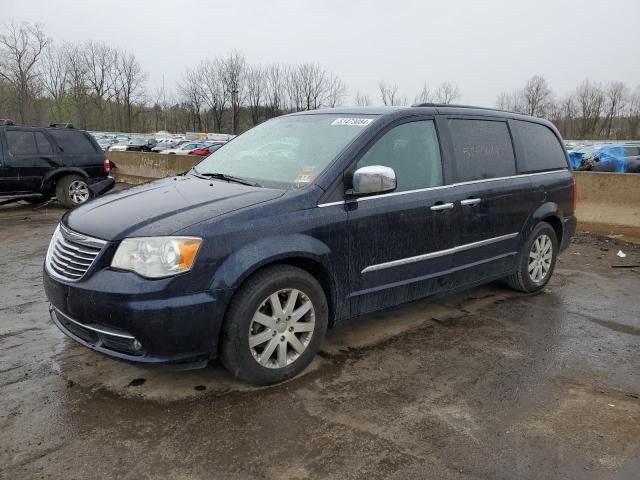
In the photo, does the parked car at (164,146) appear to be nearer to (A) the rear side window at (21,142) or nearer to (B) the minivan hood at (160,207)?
(A) the rear side window at (21,142)

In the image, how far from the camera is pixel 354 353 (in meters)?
3.91

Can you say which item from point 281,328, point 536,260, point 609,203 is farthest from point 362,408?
point 609,203

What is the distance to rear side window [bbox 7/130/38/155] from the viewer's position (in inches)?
400

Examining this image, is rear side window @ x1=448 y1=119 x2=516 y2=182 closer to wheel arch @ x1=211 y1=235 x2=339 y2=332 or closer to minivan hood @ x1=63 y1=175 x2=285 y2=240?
wheel arch @ x1=211 y1=235 x2=339 y2=332

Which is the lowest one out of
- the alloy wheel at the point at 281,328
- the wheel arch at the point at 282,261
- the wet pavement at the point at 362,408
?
the wet pavement at the point at 362,408

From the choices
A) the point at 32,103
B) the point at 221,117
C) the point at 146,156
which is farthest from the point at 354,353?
the point at 221,117

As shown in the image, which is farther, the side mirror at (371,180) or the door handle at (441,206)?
the door handle at (441,206)

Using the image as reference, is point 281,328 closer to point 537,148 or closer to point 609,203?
point 537,148

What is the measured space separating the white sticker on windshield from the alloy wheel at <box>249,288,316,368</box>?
1.39 meters

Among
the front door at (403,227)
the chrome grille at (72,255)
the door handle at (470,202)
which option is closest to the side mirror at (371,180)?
the front door at (403,227)

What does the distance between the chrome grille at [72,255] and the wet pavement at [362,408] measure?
0.75 metres

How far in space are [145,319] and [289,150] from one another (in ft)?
5.77

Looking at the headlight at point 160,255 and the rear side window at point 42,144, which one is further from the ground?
the rear side window at point 42,144

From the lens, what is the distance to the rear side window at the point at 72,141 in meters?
10.8
